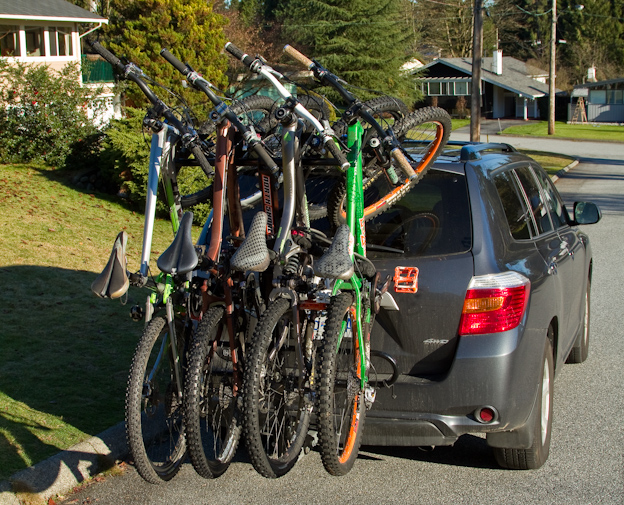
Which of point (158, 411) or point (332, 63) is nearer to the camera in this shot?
point (158, 411)

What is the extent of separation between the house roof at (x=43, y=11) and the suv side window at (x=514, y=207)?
85.6 ft

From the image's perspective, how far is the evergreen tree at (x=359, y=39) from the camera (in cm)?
4428

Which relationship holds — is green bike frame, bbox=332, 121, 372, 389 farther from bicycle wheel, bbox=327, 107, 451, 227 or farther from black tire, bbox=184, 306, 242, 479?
black tire, bbox=184, 306, 242, 479

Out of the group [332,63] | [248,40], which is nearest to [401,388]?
[332,63]

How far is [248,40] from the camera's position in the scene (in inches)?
1877

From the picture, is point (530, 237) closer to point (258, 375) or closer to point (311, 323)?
point (311, 323)

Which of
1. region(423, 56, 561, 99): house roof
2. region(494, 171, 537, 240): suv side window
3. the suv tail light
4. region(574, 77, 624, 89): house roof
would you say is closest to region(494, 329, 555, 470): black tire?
the suv tail light

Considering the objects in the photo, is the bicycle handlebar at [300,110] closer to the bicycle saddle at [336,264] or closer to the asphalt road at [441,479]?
the bicycle saddle at [336,264]

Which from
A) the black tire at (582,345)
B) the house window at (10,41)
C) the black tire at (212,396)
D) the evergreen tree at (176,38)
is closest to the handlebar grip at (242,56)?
the black tire at (212,396)

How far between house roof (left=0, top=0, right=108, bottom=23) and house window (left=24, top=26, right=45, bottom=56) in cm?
91

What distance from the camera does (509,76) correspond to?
74.0 meters

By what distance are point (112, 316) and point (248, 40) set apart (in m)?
42.2

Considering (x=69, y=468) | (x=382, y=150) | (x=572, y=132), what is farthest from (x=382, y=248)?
(x=572, y=132)

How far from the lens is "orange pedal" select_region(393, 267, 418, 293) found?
4.36m
